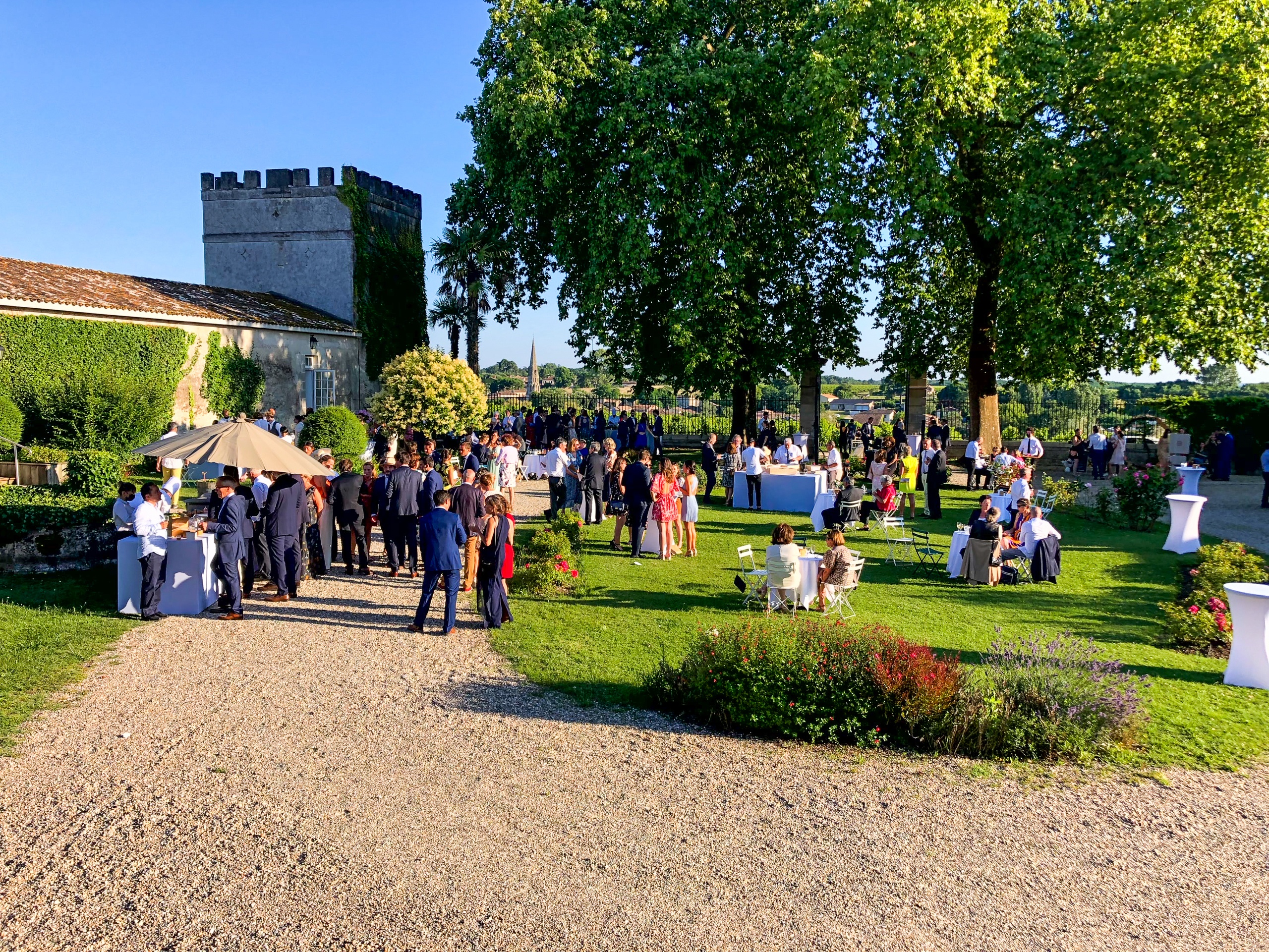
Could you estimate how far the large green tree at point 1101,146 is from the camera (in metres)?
19.1

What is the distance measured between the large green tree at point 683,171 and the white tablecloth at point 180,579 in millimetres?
14356

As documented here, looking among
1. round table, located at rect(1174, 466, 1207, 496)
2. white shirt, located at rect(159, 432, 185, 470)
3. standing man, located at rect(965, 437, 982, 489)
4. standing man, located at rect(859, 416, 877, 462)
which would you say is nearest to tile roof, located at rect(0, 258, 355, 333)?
white shirt, located at rect(159, 432, 185, 470)

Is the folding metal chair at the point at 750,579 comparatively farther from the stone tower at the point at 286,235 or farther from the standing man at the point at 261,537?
the stone tower at the point at 286,235

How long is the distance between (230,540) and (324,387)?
71.8 ft

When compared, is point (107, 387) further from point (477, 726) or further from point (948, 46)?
point (948, 46)

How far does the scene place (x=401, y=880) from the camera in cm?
494

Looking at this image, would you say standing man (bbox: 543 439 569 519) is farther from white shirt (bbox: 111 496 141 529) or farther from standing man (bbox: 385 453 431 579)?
white shirt (bbox: 111 496 141 529)

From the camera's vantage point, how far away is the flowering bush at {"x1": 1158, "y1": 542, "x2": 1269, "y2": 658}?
9633mm

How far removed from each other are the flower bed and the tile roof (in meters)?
21.3

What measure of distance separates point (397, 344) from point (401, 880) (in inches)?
1235

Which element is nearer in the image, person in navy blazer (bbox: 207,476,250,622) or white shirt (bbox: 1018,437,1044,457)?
person in navy blazer (bbox: 207,476,250,622)

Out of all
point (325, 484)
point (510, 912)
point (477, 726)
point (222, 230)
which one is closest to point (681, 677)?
point (477, 726)

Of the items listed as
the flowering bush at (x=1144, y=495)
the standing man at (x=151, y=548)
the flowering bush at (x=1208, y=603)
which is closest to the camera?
the flowering bush at (x=1208, y=603)

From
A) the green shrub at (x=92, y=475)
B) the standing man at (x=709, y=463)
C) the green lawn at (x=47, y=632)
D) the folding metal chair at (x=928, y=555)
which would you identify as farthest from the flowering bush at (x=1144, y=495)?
the green shrub at (x=92, y=475)
